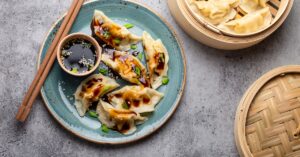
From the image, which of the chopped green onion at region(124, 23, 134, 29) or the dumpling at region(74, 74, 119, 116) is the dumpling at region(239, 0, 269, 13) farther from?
the dumpling at region(74, 74, 119, 116)

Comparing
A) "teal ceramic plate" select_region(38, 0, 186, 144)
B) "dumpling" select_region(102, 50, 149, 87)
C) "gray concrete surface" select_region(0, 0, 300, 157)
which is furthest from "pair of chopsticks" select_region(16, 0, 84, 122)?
"dumpling" select_region(102, 50, 149, 87)

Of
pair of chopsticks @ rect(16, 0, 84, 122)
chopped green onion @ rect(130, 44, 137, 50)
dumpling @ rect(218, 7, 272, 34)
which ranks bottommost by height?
pair of chopsticks @ rect(16, 0, 84, 122)

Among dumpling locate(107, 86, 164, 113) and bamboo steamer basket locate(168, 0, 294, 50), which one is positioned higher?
bamboo steamer basket locate(168, 0, 294, 50)

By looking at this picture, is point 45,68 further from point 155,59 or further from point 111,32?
point 155,59

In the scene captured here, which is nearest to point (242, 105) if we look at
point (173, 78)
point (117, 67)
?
point (173, 78)

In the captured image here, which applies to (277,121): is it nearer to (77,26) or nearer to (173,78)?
(173,78)

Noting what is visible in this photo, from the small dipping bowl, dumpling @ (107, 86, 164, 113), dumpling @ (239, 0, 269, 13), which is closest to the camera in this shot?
the small dipping bowl

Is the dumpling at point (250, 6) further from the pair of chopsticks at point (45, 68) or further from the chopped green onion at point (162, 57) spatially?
the pair of chopsticks at point (45, 68)
